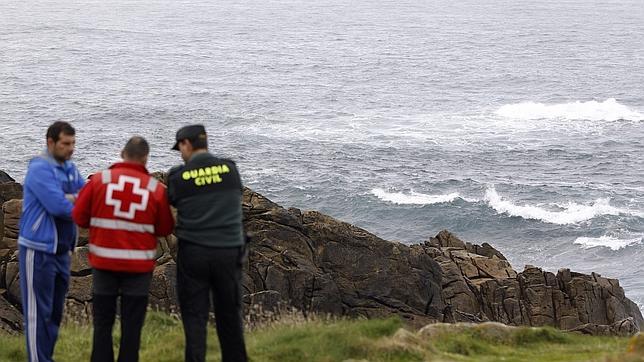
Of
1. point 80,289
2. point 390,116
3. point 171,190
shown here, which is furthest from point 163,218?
point 390,116

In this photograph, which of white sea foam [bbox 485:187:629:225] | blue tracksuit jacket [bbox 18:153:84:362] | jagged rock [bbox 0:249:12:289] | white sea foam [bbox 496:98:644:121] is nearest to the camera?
blue tracksuit jacket [bbox 18:153:84:362]

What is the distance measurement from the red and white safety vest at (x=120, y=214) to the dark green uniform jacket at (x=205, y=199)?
24 cm

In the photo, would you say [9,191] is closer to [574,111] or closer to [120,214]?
[120,214]

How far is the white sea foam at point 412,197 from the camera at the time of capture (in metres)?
53.5

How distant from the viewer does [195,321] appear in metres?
9.93

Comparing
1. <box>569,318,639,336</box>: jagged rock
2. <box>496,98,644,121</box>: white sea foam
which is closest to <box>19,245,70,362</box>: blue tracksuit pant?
<box>569,318,639,336</box>: jagged rock

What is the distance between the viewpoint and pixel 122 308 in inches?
385

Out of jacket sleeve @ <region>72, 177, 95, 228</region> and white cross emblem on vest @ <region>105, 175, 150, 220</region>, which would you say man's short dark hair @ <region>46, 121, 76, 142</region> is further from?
white cross emblem on vest @ <region>105, 175, 150, 220</region>

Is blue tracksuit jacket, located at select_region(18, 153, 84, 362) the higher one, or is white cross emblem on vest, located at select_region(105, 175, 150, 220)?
white cross emblem on vest, located at select_region(105, 175, 150, 220)

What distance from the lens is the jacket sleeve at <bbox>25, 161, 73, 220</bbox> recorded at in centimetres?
986

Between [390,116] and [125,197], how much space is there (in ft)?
229

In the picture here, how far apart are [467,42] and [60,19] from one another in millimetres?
61691

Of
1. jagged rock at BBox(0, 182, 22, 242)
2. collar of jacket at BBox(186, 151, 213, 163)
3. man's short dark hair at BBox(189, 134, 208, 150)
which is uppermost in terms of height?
man's short dark hair at BBox(189, 134, 208, 150)

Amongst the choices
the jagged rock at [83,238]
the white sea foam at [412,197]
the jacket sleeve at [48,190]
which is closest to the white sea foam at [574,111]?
the white sea foam at [412,197]
